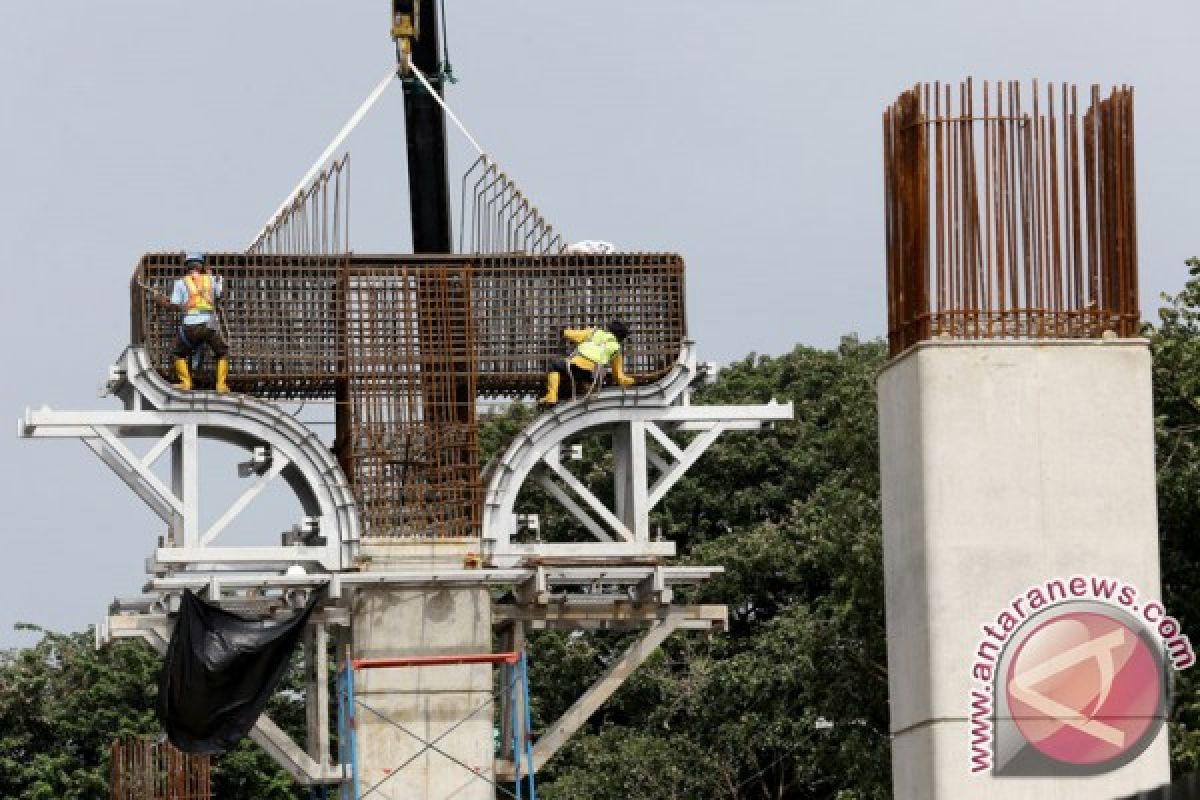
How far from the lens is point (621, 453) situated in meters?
38.2

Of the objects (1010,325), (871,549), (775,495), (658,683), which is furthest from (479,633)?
(775,495)

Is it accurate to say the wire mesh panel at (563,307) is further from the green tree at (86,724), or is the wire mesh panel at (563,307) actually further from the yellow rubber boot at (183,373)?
the green tree at (86,724)

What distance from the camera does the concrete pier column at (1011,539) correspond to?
78.2ft

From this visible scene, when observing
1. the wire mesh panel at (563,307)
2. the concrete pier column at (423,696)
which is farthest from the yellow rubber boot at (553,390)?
the concrete pier column at (423,696)

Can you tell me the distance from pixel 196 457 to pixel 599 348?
4.71 metres

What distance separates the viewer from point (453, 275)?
3838cm

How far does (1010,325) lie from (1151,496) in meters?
1.66

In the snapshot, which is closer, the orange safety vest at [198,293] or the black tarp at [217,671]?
the black tarp at [217,671]

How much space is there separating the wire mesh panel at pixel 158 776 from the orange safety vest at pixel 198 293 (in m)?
5.92

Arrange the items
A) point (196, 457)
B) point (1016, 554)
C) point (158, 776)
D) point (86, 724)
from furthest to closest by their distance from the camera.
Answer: point (86, 724), point (158, 776), point (196, 457), point (1016, 554)

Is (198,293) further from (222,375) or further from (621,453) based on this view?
(621,453)

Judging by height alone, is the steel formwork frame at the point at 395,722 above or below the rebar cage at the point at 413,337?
below

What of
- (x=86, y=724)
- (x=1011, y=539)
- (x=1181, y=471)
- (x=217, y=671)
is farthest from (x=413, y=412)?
(x=86, y=724)

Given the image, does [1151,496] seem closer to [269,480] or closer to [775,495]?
[269,480]
